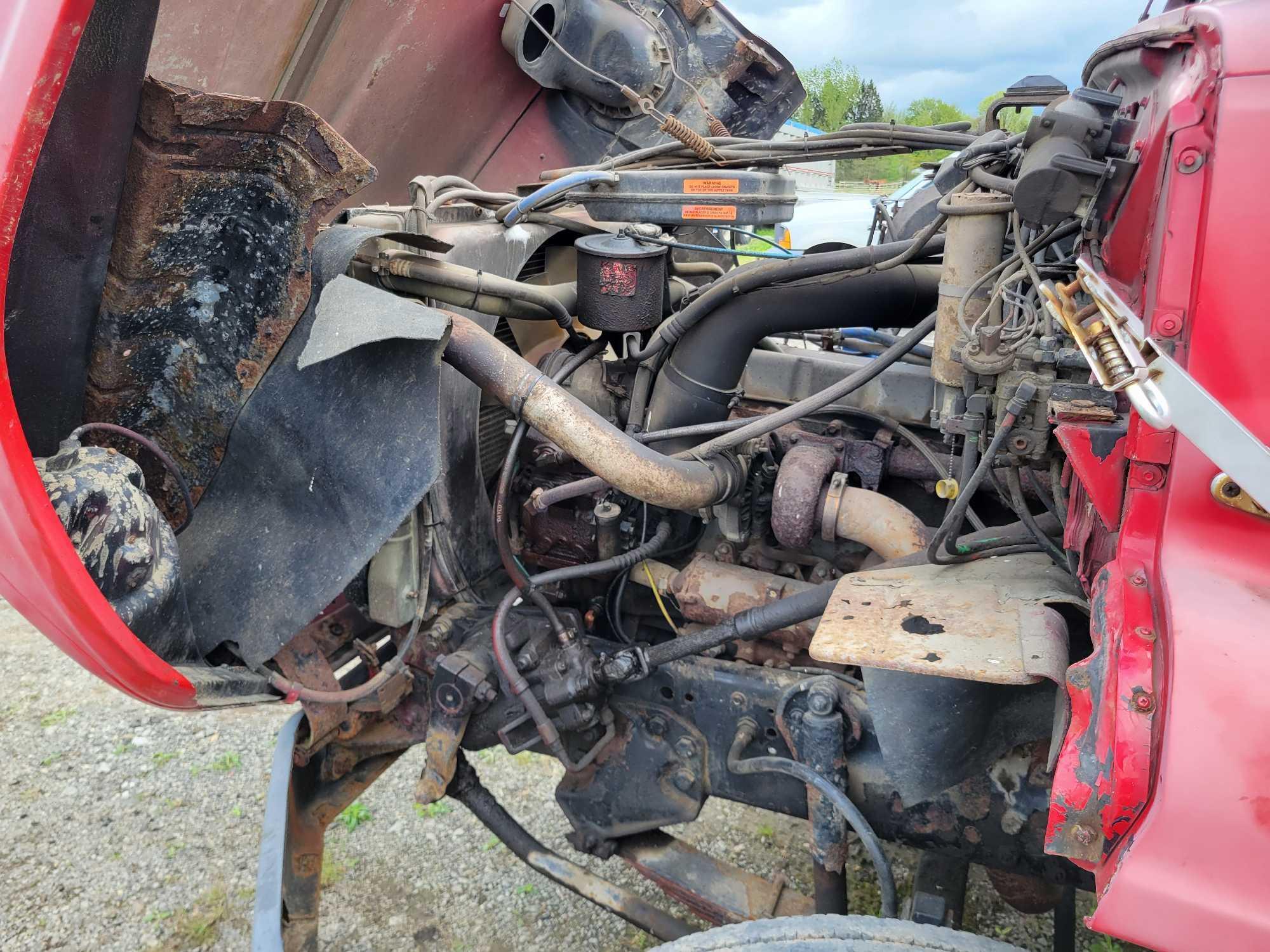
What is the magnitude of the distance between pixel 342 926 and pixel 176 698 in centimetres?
112

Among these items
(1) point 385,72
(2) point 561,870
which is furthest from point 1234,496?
(1) point 385,72

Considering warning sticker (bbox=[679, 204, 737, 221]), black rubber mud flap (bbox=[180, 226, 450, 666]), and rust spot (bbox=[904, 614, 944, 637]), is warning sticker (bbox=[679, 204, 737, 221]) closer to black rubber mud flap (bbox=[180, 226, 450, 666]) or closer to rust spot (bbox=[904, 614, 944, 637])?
black rubber mud flap (bbox=[180, 226, 450, 666])

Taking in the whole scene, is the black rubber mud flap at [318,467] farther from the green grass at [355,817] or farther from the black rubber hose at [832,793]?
the green grass at [355,817]

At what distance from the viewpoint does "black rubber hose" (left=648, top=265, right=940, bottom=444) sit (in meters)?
1.78

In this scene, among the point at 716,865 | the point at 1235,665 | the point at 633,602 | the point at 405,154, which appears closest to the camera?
the point at 1235,665

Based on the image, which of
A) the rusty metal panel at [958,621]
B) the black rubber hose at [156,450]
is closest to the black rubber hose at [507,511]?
the black rubber hose at [156,450]

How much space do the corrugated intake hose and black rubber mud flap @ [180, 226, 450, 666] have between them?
0.36ft

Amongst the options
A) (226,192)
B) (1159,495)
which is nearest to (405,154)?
(226,192)

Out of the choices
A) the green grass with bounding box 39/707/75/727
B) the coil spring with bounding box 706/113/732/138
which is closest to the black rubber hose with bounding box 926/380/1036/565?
the coil spring with bounding box 706/113/732/138

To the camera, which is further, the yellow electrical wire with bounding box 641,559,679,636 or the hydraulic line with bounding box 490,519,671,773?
the yellow electrical wire with bounding box 641,559,679,636

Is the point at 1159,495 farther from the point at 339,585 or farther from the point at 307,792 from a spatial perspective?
the point at 307,792

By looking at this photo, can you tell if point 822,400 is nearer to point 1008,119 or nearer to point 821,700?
point 821,700

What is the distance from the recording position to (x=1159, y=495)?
3.26ft

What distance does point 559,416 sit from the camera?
154 centimetres
